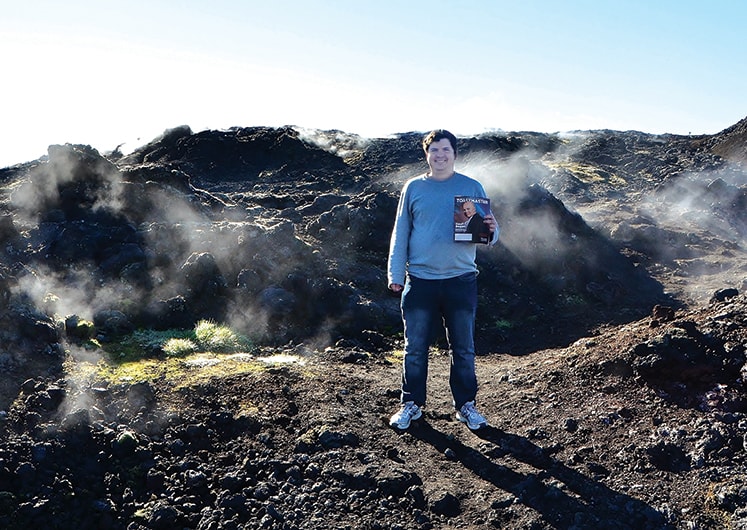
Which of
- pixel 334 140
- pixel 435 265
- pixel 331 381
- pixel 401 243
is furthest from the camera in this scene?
pixel 334 140

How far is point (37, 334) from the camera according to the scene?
5922 mm

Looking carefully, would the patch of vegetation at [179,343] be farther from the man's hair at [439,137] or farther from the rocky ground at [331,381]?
the man's hair at [439,137]

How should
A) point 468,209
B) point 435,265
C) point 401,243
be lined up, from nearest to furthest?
1. point 468,209
2. point 435,265
3. point 401,243

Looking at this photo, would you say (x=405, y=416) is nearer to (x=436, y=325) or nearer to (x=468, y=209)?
(x=436, y=325)

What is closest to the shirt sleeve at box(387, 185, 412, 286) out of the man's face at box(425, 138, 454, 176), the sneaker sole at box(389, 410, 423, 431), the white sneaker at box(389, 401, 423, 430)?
the man's face at box(425, 138, 454, 176)

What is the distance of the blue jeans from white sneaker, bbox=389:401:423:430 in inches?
2.7

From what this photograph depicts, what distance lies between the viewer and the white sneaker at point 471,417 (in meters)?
4.78

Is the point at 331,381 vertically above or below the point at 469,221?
below

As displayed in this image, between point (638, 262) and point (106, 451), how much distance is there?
39.7 feet

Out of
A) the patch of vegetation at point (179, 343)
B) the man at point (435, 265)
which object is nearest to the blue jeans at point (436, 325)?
the man at point (435, 265)

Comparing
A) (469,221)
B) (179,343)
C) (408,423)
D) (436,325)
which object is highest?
(469,221)

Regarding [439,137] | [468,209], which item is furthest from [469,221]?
[439,137]

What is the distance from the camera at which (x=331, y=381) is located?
19.4 feet

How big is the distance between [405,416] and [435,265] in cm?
125
